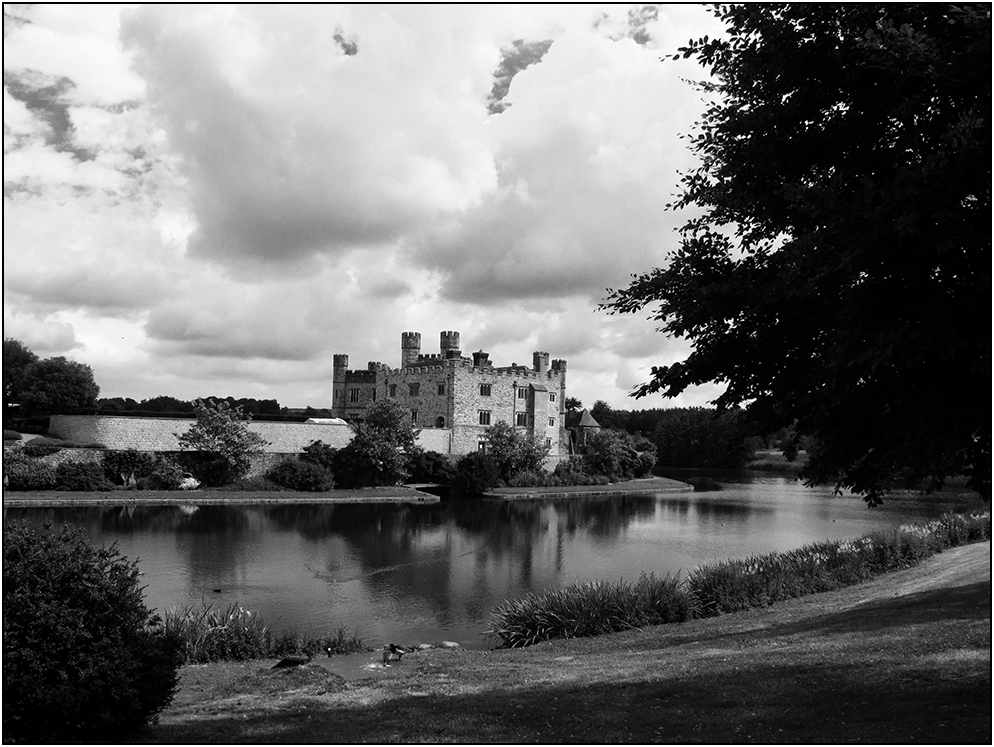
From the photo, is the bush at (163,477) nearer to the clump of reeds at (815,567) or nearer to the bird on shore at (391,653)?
the clump of reeds at (815,567)

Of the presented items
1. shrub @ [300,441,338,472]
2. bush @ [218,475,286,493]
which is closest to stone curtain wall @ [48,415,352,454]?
shrub @ [300,441,338,472]

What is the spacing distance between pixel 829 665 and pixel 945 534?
1706 centimetres

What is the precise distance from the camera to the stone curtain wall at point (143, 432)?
140 feet

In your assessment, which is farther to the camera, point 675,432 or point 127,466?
point 675,432

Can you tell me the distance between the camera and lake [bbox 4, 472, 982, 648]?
1802 cm

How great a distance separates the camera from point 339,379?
65562mm

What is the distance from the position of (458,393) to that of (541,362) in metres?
8.82

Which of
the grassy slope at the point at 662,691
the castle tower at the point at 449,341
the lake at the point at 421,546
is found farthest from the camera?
the castle tower at the point at 449,341

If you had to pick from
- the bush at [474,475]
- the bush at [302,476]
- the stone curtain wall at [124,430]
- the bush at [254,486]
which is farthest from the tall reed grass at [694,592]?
the stone curtain wall at [124,430]

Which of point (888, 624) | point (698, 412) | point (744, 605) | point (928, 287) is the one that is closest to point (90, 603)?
point (928, 287)

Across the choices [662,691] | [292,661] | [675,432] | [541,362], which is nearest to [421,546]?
[292,661]

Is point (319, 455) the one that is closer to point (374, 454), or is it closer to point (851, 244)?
point (374, 454)

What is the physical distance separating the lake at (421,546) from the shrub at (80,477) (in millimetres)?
4224

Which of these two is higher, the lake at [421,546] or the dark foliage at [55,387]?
the dark foliage at [55,387]
